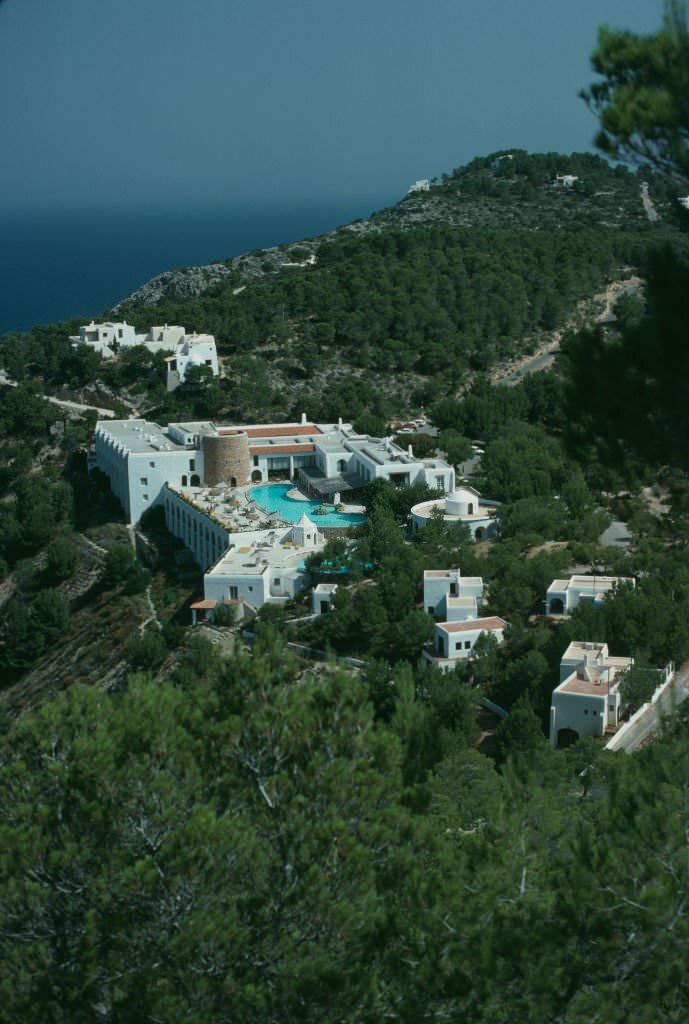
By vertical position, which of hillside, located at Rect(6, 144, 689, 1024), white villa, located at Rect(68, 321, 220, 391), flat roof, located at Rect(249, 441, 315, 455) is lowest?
flat roof, located at Rect(249, 441, 315, 455)

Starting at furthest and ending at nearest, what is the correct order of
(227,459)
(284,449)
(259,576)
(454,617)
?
(284,449)
(227,459)
(259,576)
(454,617)

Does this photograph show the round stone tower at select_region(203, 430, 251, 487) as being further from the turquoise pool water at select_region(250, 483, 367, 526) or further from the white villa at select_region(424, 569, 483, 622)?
the white villa at select_region(424, 569, 483, 622)

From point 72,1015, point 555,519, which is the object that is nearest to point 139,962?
point 72,1015

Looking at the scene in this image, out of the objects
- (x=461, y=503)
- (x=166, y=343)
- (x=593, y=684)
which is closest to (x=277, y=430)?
(x=461, y=503)

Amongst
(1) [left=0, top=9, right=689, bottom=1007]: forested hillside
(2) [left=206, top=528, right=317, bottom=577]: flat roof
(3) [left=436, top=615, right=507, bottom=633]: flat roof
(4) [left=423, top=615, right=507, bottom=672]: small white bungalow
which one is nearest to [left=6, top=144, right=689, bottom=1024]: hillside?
(1) [left=0, top=9, right=689, bottom=1007]: forested hillside

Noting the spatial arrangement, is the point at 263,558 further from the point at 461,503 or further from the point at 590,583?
the point at 590,583

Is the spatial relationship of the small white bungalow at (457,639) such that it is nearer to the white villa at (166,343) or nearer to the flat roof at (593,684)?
the flat roof at (593,684)

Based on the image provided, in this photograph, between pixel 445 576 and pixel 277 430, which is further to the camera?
pixel 277 430
